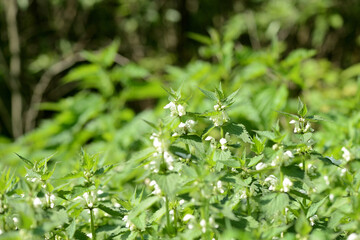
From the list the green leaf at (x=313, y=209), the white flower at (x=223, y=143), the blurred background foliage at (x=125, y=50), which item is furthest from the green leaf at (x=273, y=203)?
the blurred background foliage at (x=125, y=50)

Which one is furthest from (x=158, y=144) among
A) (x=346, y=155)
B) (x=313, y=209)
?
(x=346, y=155)

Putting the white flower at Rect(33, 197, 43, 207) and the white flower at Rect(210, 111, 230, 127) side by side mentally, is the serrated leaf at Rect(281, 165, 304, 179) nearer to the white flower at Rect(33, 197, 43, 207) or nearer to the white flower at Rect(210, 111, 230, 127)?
the white flower at Rect(210, 111, 230, 127)

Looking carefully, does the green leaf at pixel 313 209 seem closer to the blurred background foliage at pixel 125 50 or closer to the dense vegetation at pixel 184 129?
the dense vegetation at pixel 184 129

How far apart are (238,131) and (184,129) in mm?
146

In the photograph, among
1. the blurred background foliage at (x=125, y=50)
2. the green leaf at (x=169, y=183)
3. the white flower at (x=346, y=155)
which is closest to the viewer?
the green leaf at (x=169, y=183)

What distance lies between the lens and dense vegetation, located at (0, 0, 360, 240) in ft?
3.70

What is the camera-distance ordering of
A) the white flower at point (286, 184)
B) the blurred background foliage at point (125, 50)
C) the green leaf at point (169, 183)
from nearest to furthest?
the green leaf at point (169, 183) < the white flower at point (286, 184) < the blurred background foliage at point (125, 50)

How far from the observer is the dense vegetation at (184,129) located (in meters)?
1.13

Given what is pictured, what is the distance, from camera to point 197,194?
106cm

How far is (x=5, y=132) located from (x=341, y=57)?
5059 mm

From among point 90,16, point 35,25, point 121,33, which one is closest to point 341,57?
point 121,33

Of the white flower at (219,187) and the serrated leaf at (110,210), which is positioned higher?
the white flower at (219,187)

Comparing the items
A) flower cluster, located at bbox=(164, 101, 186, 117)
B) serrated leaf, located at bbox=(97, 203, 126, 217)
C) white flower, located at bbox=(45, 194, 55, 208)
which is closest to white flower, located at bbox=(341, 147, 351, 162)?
flower cluster, located at bbox=(164, 101, 186, 117)

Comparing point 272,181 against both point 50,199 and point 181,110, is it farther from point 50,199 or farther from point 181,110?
point 50,199
